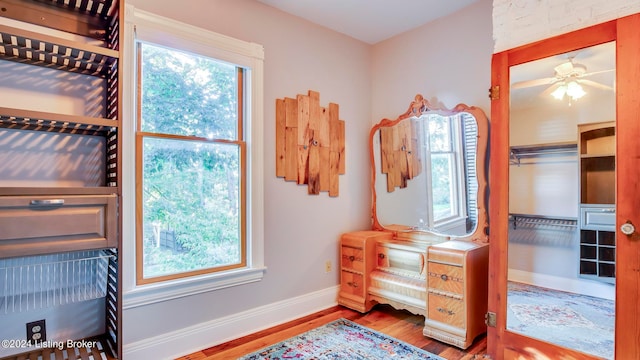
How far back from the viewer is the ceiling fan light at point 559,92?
1.97 metres

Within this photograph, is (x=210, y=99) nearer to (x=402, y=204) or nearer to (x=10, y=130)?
(x=10, y=130)

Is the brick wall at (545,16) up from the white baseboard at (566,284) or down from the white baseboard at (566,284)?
up

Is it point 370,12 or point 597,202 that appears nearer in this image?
point 597,202

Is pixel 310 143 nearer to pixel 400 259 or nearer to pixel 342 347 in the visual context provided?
pixel 400 259

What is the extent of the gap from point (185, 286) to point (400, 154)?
2.18 meters

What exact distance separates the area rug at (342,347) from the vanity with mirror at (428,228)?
32 cm

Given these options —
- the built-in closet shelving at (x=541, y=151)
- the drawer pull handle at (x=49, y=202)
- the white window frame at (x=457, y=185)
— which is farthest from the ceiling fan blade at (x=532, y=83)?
the drawer pull handle at (x=49, y=202)

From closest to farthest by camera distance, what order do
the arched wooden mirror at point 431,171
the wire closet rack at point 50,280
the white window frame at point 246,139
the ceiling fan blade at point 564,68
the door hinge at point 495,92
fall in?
the wire closet rack at point 50,280, the ceiling fan blade at point 564,68, the white window frame at point 246,139, the door hinge at point 495,92, the arched wooden mirror at point 431,171

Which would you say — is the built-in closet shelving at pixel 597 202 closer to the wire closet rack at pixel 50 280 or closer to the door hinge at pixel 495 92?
the door hinge at pixel 495 92

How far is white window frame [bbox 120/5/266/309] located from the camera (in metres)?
2.06

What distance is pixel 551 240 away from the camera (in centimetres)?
204

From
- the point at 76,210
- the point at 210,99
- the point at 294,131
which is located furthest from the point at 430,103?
the point at 76,210

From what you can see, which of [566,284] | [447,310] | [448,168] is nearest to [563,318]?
[566,284]

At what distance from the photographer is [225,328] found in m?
2.48
